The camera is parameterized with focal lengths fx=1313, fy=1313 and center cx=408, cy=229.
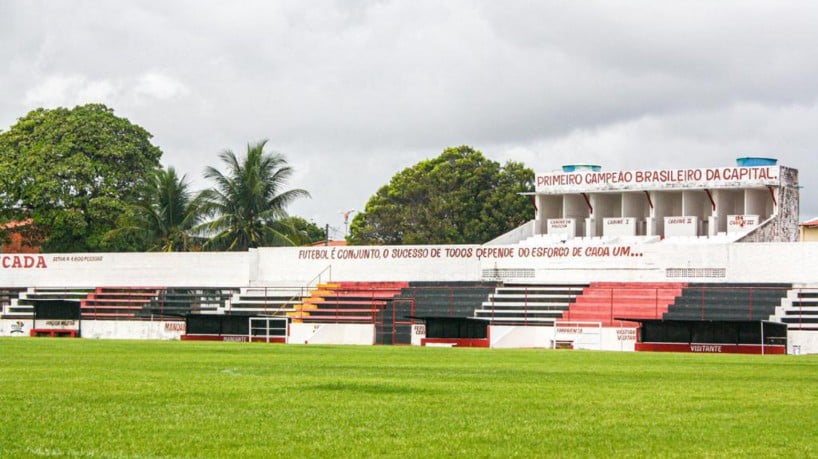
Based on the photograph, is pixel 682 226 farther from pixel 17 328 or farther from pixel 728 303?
pixel 17 328

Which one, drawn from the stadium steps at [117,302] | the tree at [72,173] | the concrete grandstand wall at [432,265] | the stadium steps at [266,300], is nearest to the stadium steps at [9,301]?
the concrete grandstand wall at [432,265]

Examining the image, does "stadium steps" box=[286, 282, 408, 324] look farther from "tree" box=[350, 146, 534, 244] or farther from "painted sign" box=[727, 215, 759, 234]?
"tree" box=[350, 146, 534, 244]

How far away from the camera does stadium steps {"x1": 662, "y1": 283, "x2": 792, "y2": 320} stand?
51375 mm

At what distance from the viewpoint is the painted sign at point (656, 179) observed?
224ft

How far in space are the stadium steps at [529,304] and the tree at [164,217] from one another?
2799 centimetres

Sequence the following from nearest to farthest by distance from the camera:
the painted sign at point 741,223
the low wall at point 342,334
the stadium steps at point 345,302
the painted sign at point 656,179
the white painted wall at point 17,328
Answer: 1. the low wall at point 342,334
2. the stadium steps at point 345,302
3. the white painted wall at point 17,328
4. the painted sign at point 741,223
5. the painted sign at point 656,179

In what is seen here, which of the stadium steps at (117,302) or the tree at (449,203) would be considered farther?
the tree at (449,203)

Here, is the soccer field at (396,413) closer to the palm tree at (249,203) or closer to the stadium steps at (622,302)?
the stadium steps at (622,302)

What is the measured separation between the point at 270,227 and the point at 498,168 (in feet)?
83.7

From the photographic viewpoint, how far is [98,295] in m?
67.6

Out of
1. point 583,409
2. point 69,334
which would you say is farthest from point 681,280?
point 583,409

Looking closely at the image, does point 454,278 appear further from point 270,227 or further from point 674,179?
A: point 270,227

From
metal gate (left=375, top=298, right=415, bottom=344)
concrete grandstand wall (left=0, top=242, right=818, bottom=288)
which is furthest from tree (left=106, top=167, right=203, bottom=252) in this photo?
metal gate (left=375, top=298, right=415, bottom=344)

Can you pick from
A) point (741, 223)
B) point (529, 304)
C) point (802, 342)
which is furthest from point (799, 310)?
point (741, 223)
